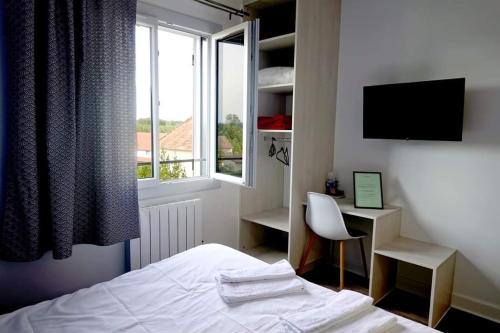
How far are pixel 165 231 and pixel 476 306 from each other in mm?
2328

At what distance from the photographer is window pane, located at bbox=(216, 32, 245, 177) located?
8.75ft

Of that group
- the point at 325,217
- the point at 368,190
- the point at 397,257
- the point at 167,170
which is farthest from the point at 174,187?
the point at 397,257

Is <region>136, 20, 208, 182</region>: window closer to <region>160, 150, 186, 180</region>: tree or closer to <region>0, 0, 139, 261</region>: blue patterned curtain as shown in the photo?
<region>160, 150, 186, 180</region>: tree

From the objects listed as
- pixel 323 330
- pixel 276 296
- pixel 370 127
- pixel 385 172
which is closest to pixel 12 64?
pixel 276 296

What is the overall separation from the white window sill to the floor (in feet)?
3.90

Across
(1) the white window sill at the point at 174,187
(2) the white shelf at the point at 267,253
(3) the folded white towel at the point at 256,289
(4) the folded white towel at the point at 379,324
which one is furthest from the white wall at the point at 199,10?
(4) the folded white towel at the point at 379,324

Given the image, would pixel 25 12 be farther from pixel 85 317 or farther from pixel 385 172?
pixel 385 172

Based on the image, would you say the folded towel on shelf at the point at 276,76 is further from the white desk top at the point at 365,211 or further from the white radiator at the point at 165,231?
the white radiator at the point at 165,231

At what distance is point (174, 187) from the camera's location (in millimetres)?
2619

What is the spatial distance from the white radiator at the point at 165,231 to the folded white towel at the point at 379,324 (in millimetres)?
1626

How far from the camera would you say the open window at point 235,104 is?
2436 millimetres

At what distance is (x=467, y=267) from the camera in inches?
95.4

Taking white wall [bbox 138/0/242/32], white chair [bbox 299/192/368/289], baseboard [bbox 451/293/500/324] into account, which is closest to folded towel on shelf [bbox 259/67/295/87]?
white wall [bbox 138/0/242/32]

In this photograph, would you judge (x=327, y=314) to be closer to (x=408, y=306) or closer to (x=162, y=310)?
(x=162, y=310)
